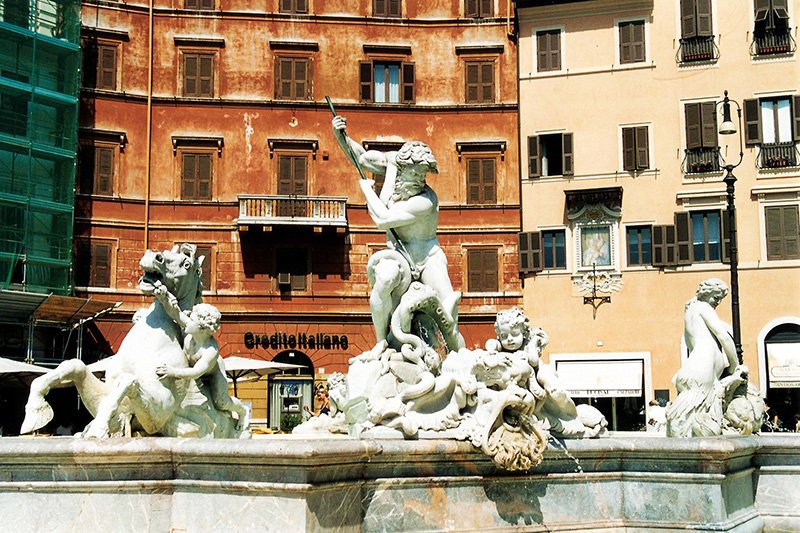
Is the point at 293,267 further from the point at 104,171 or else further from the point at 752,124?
the point at 752,124

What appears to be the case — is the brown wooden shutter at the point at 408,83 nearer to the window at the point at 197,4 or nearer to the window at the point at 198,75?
the window at the point at 198,75

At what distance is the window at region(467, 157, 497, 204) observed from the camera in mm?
37156

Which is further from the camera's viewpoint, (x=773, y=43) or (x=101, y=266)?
(x=101, y=266)

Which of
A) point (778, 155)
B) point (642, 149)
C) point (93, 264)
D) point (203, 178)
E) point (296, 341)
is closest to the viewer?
point (778, 155)

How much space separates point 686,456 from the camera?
7348 mm

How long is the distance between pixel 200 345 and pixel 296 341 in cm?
2887

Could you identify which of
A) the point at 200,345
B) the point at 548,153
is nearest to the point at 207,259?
the point at 548,153

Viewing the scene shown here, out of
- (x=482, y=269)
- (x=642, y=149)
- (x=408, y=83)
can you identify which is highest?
(x=408, y=83)

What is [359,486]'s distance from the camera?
20.4 ft

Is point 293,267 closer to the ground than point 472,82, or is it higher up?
closer to the ground

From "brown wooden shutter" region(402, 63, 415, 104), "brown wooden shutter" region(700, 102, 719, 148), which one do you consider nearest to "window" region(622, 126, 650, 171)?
"brown wooden shutter" region(700, 102, 719, 148)

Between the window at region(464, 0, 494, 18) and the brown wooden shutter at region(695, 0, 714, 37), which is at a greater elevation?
the window at region(464, 0, 494, 18)

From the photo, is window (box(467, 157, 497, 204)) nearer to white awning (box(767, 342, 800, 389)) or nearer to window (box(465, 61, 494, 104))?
window (box(465, 61, 494, 104))

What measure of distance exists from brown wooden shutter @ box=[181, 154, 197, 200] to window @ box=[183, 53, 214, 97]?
255 centimetres
